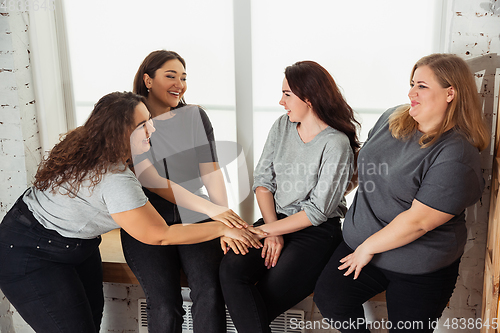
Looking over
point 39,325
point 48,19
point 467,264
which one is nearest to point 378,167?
point 467,264

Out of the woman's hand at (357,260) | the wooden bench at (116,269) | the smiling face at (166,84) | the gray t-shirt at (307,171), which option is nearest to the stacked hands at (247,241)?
the gray t-shirt at (307,171)

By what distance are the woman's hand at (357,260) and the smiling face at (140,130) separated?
3.04 feet

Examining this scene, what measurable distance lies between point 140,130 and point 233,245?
615 millimetres

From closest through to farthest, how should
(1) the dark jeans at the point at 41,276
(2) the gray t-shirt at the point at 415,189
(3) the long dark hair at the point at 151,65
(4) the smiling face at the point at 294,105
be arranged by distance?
1. (2) the gray t-shirt at the point at 415,189
2. (1) the dark jeans at the point at 41,276
3. (4) the smiling face at the point at 294,105
4. (3) the long dark hair at the point at 151,65

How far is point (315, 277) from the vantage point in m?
1.75

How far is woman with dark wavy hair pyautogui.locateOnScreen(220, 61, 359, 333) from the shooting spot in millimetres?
1692

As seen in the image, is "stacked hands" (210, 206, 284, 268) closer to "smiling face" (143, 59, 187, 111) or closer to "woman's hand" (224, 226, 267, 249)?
"woman's hand" (224, 226, 267, 249)

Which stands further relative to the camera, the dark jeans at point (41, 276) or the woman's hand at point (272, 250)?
the woman's hand at point (272, 250)

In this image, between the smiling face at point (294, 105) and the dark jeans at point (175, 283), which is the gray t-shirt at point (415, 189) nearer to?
the smiling face at point (294, 105)

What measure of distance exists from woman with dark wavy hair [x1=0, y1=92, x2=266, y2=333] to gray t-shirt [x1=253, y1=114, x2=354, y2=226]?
0.51m

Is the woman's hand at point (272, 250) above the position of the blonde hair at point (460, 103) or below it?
below

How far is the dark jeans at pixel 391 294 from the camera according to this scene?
1.55 metres

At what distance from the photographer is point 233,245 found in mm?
1783

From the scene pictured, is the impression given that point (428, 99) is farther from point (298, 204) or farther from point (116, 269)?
point (116, 269)
